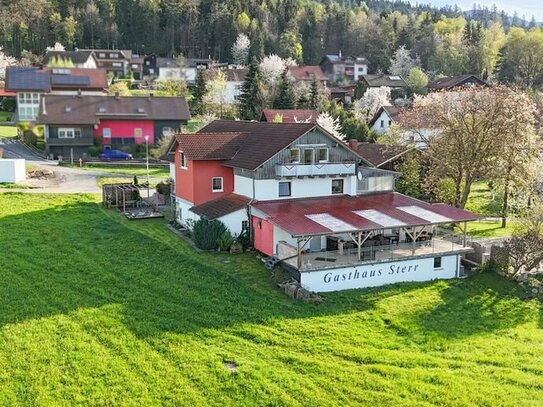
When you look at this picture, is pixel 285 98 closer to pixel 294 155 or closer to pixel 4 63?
pixel 294 155

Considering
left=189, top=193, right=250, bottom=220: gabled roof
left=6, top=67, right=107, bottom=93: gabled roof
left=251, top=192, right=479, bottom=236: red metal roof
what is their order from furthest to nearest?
left=6, top=67, right=107, bottom=93: gabled roof < left=189, top=193, right=250, bottom=220: gabled roof < left=251, top=192, right=479, bottom=236: red metal roof

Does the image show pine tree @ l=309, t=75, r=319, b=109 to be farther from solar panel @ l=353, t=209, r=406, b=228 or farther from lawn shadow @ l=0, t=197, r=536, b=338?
solar panel @ l=353, t=209, r=406, b=228

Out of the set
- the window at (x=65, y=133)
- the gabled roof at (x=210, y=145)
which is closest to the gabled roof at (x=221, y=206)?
the gabled roof at (x=210, y=145)

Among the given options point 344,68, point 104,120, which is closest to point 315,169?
point 104,120

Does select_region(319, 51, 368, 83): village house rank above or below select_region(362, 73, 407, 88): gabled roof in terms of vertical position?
above

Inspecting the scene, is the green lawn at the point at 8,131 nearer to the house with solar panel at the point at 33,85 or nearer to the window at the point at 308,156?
the house with solar panel at the point at 33,85

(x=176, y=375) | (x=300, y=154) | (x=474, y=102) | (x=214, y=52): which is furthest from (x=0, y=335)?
(x=214, y=52)

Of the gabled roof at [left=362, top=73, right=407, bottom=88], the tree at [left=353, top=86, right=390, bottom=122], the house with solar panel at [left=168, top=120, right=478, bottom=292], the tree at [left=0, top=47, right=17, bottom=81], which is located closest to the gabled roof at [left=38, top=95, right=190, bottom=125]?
the tree at [left=353, top=86, right=390, bottom=122]

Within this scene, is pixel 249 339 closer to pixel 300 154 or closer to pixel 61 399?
pixel 61 399

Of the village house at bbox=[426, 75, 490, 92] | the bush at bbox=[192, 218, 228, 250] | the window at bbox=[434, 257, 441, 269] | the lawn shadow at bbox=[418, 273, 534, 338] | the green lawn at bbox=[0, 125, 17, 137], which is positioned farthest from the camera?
the village house at bbox=[426, 75, 490, 92]
